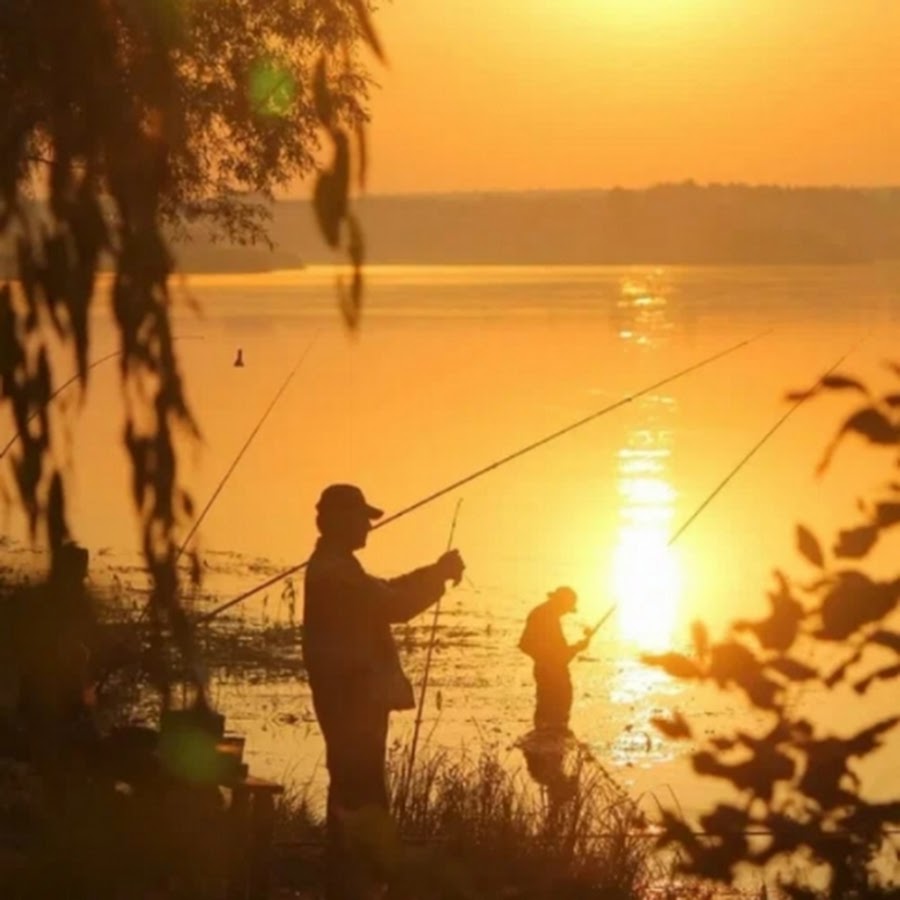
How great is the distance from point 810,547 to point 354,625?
4617mm

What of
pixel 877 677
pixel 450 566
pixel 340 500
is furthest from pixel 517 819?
pixel 877 677

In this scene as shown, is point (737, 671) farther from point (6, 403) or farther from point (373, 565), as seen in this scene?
point (373, 565)

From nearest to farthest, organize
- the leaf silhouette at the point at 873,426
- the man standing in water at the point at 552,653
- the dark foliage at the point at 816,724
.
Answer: the dark foliage at the point at 816,724 < the leaf silhouette at the point at 873,426 < the man standing in water at the point at 552,653

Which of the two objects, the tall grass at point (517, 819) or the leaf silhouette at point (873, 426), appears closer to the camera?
the leaf silhouette at point (873, 426)

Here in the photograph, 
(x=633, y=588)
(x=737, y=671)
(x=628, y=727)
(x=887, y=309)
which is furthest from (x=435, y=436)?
(x=887, y=309)

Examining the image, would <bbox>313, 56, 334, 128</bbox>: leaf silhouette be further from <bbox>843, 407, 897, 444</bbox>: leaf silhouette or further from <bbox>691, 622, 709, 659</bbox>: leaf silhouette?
<bbox>691, 622, 709, 659</bbox>: leaf silhouette

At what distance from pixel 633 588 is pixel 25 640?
3761 centimetres

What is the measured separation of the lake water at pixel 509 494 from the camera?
23422 mm

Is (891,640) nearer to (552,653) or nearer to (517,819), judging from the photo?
(517,819)

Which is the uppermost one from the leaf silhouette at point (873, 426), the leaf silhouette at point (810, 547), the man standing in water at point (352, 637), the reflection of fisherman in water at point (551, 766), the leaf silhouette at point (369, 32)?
the leaf silhouette at point (369, 32)

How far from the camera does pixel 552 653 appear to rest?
65.8 feet

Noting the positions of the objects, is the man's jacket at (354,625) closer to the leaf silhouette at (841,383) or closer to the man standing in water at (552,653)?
the leaf silhouette at (841,383)

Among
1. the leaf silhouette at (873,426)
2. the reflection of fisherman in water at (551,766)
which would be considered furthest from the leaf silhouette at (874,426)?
the reflection of fisherman in water at (551,766)

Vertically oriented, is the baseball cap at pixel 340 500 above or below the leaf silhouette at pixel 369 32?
below
